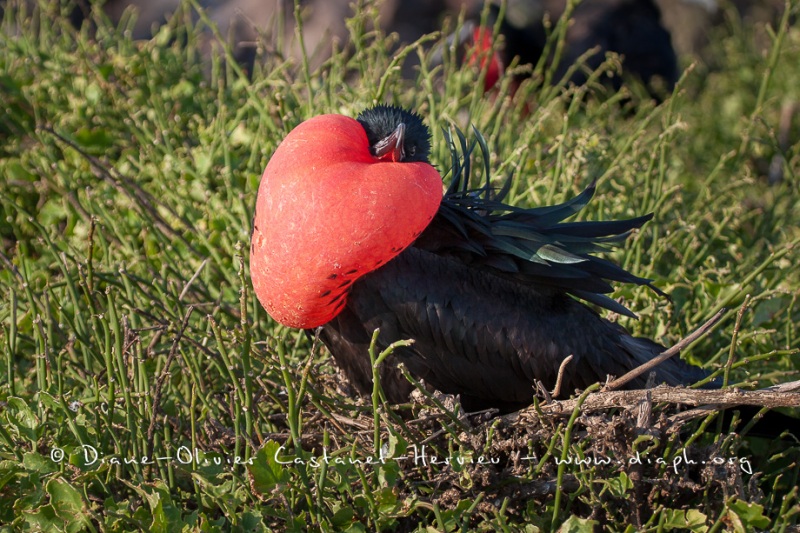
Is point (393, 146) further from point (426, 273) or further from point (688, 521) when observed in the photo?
point (688, 521)

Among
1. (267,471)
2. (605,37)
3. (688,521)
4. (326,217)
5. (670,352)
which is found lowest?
(605,37)

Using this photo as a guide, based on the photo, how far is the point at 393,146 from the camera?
174cm

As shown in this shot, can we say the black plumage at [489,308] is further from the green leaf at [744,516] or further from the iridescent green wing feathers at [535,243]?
the green leaf at [744,516]

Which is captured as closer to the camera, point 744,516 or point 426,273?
point 744,516

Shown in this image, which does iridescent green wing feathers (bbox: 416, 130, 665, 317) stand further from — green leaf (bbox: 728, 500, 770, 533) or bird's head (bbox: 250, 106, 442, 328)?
green leaf (bbox: 728, 500, 770, 533)

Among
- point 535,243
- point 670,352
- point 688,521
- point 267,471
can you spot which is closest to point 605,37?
point 535,243

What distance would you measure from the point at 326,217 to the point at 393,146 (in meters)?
0.27

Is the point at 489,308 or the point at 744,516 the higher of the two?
the point at 489,308

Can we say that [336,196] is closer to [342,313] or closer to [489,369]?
[342,313]

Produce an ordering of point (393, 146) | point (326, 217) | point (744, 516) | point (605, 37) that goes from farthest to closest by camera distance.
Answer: point (605, 37) → point (393, 146) → point (326, 217) → point (744, 516)

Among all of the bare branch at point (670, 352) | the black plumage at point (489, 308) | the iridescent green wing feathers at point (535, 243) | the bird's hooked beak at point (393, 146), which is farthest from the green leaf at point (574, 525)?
the bird's hooked beak at point (393, 146)

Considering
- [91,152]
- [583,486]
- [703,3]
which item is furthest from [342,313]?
[703,3]

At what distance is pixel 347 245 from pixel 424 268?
9.8 inches

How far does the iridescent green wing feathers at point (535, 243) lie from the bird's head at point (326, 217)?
15 cm
